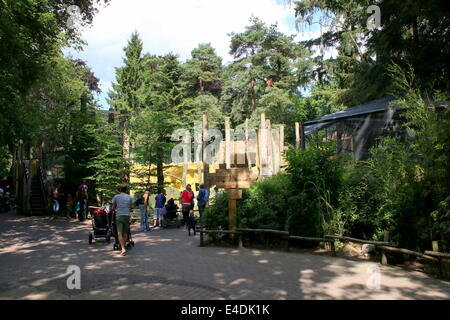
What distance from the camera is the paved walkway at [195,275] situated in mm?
5688

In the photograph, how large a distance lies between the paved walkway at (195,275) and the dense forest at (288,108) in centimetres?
136

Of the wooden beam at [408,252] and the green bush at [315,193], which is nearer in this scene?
the wooden beam at [408,252]

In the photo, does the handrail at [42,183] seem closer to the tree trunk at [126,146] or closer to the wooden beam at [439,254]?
the tree trunk at [126,146]

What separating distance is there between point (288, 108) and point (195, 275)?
1265 inches

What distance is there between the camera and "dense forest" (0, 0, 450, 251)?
800 centimetres

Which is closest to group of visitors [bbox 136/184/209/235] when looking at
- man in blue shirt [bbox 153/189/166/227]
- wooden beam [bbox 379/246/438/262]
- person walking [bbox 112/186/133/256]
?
man in blue shirt [bbox 153/189/166/227]

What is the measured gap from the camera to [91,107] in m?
22.8

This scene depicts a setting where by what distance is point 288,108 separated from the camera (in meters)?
37.6

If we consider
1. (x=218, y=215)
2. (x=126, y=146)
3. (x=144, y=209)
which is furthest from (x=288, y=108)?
(x=218, y=215)

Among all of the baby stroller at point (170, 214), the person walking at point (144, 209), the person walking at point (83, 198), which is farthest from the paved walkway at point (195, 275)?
the person walking at point (83, 198)

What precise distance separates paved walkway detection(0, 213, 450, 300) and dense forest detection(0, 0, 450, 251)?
1.36 m

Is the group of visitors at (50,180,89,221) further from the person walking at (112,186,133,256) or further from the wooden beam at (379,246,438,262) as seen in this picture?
the wooden beam at (379,246,438,262)

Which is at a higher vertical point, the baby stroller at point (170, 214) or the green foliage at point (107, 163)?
the green foliage at point (107, 163)
